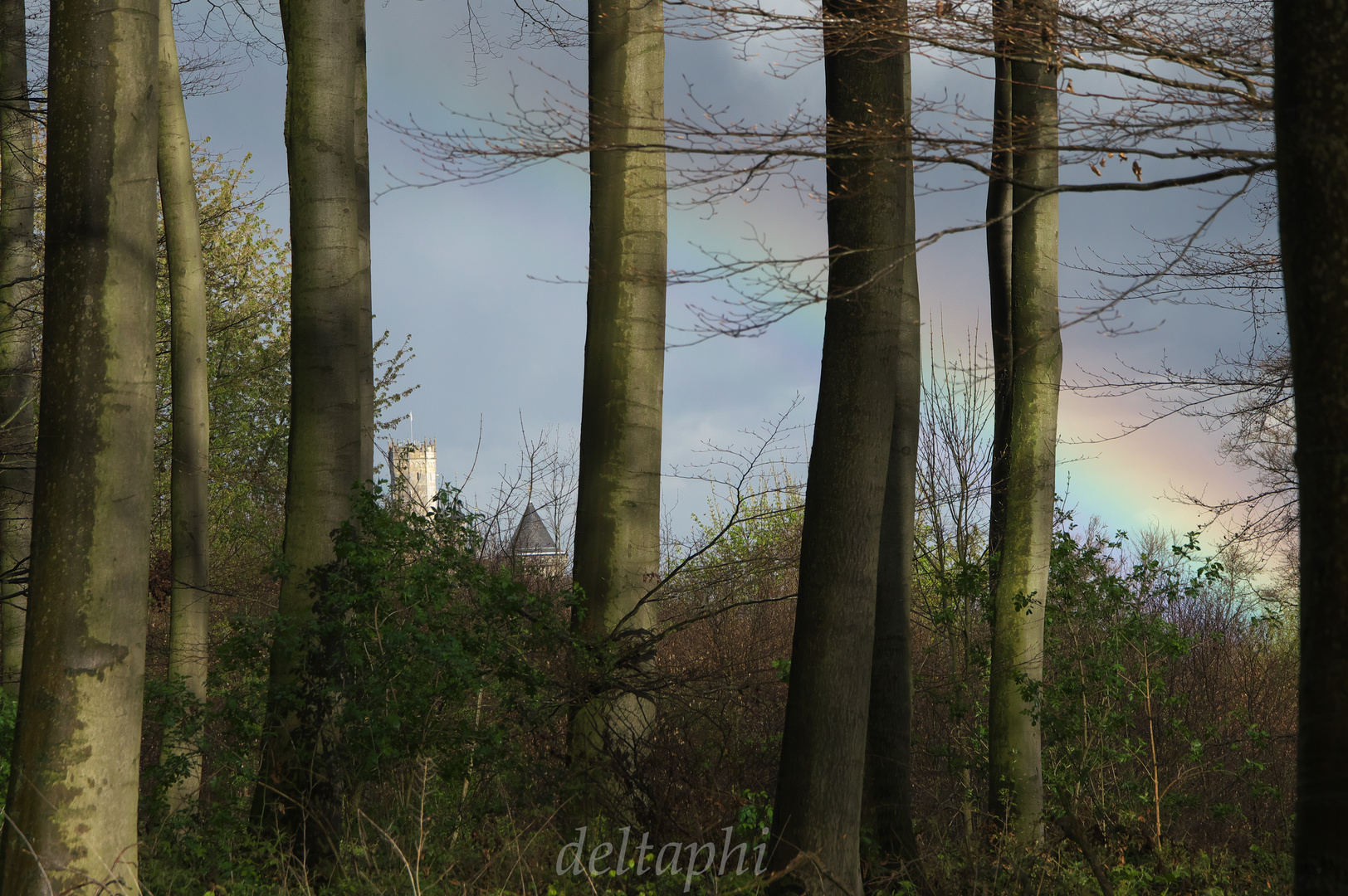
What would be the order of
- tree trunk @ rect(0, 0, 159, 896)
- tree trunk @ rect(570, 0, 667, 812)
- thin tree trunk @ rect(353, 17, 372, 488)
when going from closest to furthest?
tree trunk @ rect(0, 0, 159, 896)
tree trunk @ rect(570, 0, 667, 812)
thin tree trunk @ rect(353, 17, 372, 488)

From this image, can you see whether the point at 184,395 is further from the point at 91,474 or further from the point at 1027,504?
the point at 1027,504

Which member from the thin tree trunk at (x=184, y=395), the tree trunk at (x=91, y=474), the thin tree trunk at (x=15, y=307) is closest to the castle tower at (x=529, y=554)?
the thin tree trunk at (x=184, y=395)

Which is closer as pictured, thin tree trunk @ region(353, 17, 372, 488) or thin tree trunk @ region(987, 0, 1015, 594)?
thin tree trunk @ region(353, 17, 372, 488)

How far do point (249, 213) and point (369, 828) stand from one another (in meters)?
18.0

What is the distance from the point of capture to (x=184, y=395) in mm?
9555

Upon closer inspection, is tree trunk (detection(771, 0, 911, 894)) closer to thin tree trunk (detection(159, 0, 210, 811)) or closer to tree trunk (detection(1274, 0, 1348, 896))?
tree trunk (detection(1274, 0, 1348, 896))

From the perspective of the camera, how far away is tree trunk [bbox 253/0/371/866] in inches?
240

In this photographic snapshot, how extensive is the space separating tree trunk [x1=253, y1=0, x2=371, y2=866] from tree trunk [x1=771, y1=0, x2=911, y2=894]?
293 cm

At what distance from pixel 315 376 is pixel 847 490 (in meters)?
3.54

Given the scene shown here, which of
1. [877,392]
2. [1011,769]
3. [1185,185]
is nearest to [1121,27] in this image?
[1185,185]

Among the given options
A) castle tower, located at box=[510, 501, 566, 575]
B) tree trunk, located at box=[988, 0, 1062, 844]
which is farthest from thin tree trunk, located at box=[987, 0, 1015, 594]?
castle tower, located at box=[510, 501, 566, 575]

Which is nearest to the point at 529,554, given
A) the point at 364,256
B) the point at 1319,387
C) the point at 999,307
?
the point at 364,256

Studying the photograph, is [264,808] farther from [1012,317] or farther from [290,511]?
[1012,317]

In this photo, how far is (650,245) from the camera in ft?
22.8
